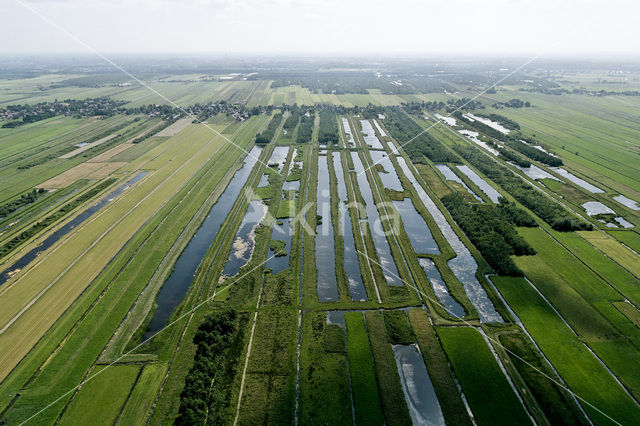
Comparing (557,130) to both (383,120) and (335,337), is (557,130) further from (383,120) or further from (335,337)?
(335,337)

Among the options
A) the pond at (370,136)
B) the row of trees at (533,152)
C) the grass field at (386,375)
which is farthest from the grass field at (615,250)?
the pond at (370,136)

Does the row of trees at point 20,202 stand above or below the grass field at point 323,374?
above

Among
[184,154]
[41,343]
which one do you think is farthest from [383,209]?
[184,154]

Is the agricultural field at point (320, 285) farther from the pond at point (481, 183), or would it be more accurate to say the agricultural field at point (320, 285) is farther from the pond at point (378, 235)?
the pond at point (481, 183)

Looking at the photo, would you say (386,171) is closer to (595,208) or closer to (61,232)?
(595,208)

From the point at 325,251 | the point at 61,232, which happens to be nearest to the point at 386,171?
the point at 325,251

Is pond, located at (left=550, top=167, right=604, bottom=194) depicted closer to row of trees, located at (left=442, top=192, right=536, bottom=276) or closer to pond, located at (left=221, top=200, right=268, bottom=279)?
row of trees, located at (left=442, top=192, right=536, bottom=276)
